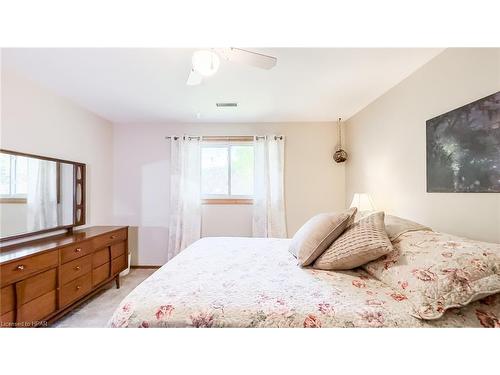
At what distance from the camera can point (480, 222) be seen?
4.50 ft

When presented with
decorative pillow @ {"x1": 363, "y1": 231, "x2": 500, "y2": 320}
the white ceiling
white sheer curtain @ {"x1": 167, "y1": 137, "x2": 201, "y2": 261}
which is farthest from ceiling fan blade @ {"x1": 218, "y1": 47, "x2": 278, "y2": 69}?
white sheer curtain @ {"x1": 167, "y1": 137, "x2": 201, "y2": 261}

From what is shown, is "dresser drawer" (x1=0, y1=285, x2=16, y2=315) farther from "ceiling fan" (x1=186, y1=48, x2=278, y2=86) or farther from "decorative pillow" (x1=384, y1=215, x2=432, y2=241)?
"decorative pillow" (x1=384, y1=215, x2=432, y2=241)

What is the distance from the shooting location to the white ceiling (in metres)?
1.72

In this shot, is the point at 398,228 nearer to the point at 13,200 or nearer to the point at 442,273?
the point at 442,273

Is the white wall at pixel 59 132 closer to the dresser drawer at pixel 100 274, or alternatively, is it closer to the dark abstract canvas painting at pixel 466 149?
the dresser drawer at pixel 100 274

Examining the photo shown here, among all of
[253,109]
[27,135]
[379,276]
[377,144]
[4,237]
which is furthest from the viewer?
[253,109]

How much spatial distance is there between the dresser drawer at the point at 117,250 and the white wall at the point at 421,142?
3.22 m

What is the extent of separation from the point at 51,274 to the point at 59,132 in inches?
62.6

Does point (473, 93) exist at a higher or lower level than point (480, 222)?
higher

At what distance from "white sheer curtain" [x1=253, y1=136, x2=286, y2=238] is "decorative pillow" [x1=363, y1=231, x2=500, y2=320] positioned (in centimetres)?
226

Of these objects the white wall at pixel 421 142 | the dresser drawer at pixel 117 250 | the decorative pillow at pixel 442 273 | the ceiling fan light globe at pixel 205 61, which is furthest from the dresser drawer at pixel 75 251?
the white wall at pixel 421 142
